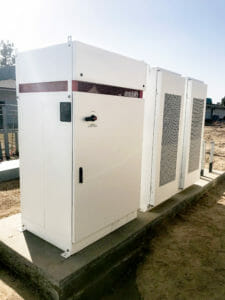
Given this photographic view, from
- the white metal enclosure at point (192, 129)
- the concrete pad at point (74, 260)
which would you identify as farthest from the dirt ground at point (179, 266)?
the white metal enclosure at point (192, 129)

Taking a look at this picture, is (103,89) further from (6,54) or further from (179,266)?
(6,54)

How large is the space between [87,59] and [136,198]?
1654 mm

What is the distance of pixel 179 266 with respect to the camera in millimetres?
2578

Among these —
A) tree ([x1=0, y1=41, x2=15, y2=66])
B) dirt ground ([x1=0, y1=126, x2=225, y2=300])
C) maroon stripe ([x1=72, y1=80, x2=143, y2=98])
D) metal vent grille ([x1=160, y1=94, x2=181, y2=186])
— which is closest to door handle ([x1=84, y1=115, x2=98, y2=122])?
maroon stripe ([x1=72, y1=80, x2=143, y2=98])

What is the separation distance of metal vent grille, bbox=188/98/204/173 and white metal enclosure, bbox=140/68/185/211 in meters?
0.51

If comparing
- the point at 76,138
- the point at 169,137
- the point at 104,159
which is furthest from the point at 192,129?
the point at 76,138

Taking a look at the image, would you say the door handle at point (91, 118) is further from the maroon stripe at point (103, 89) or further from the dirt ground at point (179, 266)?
the dirt ground at point (179, 266)

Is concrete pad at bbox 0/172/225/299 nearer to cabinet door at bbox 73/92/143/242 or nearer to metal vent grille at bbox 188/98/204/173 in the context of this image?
cabinet door at bbox 73/92/143/242

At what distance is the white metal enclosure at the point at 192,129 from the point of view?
3750 millimetres

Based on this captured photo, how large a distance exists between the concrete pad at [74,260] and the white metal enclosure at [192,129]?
145 cm

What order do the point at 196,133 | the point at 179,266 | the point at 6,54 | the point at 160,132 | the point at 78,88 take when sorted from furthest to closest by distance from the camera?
the point at 6,54, the point at 196,133, the point at 160,132, the point at 179,266, the point at 78,88

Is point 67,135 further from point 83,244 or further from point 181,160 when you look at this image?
point 181,160

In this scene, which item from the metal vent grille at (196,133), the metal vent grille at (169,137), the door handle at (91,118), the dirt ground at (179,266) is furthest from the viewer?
the metal vent grille at (196,133)

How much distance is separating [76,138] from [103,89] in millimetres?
521
